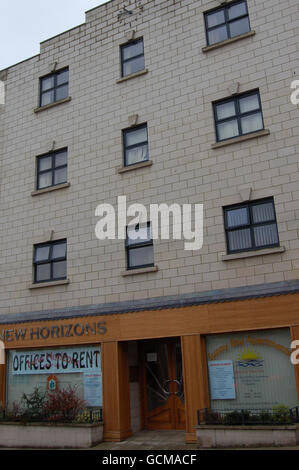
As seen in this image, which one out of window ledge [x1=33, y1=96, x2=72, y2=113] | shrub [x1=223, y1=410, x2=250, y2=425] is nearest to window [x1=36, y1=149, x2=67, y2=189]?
window ledge [x1=33, y1=96, x2=72, y2=113]

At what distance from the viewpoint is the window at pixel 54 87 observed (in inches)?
712

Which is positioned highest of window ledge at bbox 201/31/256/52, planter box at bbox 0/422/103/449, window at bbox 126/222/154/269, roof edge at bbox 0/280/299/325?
window ledge at bbox 201/31/256/52

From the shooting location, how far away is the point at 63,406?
13.8 m

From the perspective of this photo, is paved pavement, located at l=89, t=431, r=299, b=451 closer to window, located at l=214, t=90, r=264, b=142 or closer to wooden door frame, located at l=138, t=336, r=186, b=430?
wooden door frame, located at l=138, t=336, r=186, b=430

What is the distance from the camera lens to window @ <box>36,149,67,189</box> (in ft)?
55.9

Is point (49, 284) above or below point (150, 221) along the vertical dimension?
below

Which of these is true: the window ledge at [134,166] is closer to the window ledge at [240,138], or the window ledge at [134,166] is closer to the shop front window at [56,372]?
the window ledge at [240,138]

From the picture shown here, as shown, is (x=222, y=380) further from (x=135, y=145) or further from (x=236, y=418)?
(x=135, y=145)

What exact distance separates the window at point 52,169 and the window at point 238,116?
607 centimetres

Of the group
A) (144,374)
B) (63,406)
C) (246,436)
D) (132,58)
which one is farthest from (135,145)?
(246,436)

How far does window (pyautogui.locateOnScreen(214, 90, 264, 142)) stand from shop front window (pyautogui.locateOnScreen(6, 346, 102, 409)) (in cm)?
807

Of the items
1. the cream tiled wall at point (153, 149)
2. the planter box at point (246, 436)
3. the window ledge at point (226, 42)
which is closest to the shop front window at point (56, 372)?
the cream tiled wall at point (153, 149)

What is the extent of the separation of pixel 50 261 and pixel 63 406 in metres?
5.00

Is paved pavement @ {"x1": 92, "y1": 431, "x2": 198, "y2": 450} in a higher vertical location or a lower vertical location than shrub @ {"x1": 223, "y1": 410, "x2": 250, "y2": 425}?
lower
